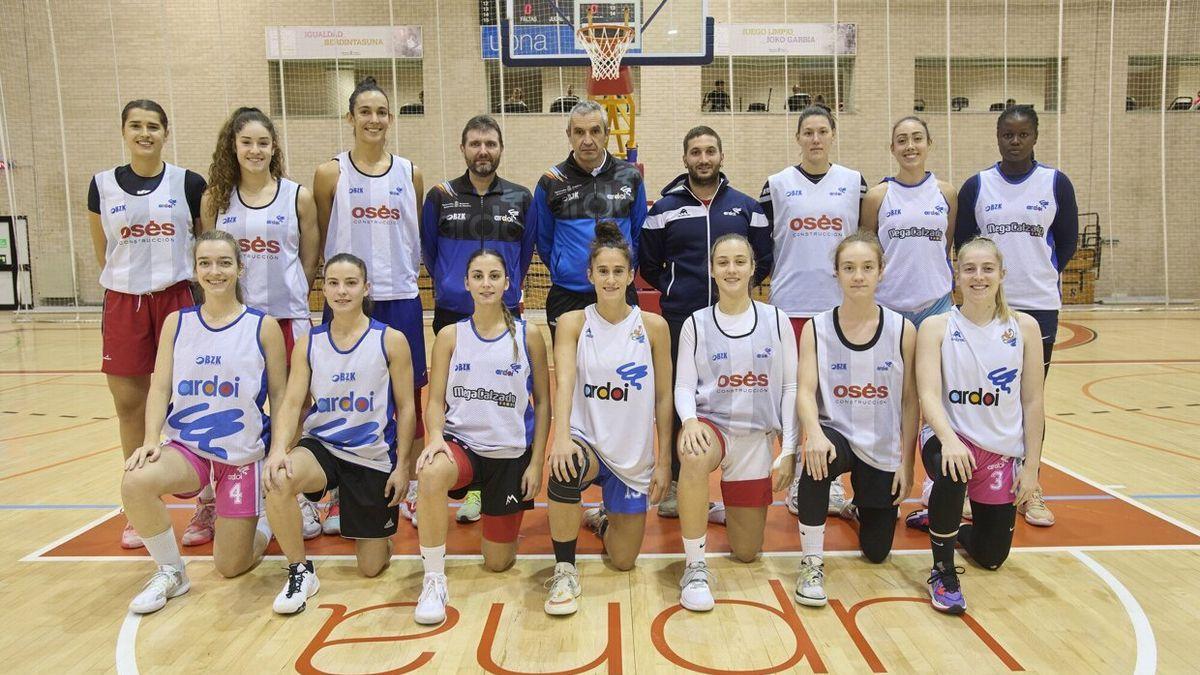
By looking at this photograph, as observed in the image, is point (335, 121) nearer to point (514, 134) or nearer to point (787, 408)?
point (514, 134)

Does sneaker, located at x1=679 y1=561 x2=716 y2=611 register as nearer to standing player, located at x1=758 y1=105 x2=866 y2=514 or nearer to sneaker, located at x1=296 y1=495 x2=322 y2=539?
standing player, located at x1=758 y1=105 x2=866 y2=514

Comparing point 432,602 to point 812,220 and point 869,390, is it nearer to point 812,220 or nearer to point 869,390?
point 869,390

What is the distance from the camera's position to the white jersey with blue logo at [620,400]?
313 cm

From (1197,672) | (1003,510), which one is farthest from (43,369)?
(1197,672)

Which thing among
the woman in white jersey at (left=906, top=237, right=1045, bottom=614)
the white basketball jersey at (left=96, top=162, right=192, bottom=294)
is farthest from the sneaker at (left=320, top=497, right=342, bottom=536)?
the woman in white jersey at (left=906, top=237, right=1045, bottom=614)

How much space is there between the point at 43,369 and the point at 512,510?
811cm

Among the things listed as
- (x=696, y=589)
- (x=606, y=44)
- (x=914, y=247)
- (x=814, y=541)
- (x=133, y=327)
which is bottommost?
(x=696, y=589)

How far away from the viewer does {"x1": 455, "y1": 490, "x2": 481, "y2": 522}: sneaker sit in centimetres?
384

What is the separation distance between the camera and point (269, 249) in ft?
11.6

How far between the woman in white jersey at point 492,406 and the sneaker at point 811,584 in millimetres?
1114

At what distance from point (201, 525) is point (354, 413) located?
1.14 m

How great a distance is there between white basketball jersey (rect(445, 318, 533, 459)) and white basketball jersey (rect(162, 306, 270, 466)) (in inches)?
32.4

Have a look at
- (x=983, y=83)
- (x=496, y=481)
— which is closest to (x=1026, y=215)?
(x=496, y=481)

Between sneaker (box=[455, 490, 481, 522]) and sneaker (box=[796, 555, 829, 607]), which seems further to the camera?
sneaker (box=[455, 490, 481, 522])
